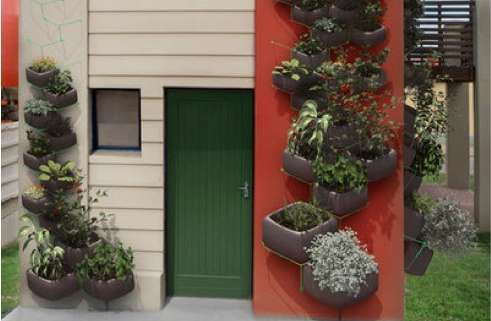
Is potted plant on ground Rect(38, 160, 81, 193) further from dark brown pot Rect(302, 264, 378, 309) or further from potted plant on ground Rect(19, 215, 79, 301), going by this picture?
dark brown pot Rect(302, 264, 378, 309)

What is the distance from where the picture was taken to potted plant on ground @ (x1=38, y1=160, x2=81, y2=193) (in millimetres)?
4918

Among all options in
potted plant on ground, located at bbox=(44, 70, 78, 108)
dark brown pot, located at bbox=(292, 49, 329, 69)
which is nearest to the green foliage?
dark brown pot, located at bbox=(292, 49, 329, 69)

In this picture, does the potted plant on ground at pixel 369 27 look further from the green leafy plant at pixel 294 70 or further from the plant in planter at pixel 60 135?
the plant in planter at pixel 60 135

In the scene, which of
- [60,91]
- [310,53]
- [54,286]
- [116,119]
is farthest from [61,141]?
[310,53]

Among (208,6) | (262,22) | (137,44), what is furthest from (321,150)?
(137,44)

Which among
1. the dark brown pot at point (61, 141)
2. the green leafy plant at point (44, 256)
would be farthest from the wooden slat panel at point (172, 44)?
the green leafy plant at point (44, 256)

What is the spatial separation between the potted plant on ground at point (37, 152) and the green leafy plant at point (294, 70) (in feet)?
8.26

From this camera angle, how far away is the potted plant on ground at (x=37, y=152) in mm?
4983

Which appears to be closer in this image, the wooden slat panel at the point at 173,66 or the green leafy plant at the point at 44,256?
the green leafy plant at the point at 44,256

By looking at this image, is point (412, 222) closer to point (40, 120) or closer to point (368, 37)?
point (368, 37)

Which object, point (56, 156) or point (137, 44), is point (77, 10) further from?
point (56, 156)

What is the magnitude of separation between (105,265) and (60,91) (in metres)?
1.85

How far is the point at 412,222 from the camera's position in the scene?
5.12 metres

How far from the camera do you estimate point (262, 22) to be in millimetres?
4859
